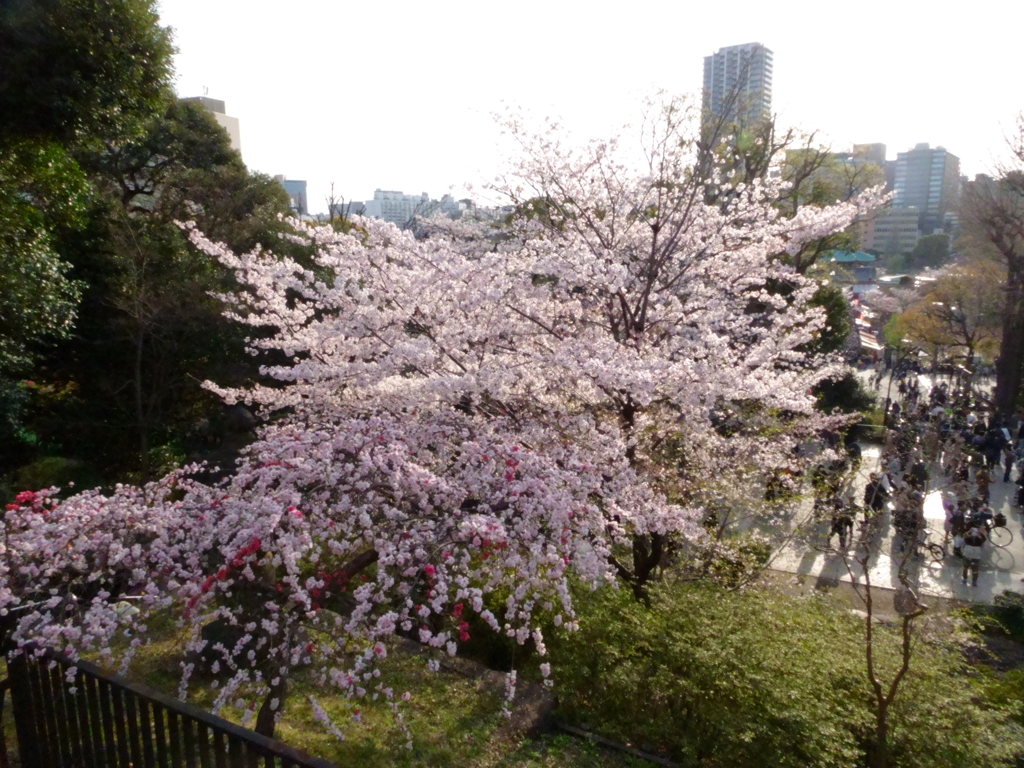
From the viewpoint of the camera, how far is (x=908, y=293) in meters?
40.2

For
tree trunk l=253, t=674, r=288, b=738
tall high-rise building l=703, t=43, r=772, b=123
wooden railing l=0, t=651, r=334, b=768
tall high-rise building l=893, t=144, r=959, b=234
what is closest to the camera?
wooden railing l=0, t=651, r=334, b=768

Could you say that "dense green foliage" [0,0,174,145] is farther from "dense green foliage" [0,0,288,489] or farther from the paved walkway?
the paved walkway

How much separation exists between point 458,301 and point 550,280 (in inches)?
44.6

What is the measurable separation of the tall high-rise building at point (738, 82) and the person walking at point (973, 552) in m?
6.53

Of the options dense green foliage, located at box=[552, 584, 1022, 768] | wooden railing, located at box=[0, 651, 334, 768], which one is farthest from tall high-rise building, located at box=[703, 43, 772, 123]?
wooden railing, located at box=[0, 651, 334, 768]

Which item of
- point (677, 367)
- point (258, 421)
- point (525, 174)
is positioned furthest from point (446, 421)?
point (258, 421)

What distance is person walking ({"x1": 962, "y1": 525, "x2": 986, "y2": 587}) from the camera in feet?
32.0

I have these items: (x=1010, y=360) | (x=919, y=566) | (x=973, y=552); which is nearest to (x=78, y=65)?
(x=919, y=566)

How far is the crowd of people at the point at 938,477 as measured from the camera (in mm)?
6891

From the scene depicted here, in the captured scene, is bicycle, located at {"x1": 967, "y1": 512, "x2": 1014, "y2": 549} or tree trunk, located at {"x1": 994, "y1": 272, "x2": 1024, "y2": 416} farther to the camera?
tree trunk, located at {"x1": 994, "y1": 272, "x2": 1024, "y2": 416}

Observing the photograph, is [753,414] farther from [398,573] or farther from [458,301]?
[398,573]

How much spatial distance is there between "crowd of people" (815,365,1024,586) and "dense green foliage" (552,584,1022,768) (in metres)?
0.88

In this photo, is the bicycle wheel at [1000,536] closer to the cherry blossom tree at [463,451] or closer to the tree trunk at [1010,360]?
the cherry blossom tree at [463,451]

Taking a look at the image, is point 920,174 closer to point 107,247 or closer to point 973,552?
point 973,552
